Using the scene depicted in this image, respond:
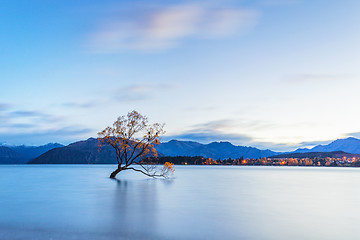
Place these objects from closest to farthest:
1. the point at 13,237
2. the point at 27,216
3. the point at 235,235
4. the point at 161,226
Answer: the point at 13,237 < the point at 235,235 < the point at 161,226 < the point at 27,216

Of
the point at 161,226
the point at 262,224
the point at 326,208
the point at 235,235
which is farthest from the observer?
the point at 326,208

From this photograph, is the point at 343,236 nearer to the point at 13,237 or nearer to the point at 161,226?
the point at 161,226

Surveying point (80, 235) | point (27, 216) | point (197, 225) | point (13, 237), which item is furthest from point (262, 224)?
point (27, 216)

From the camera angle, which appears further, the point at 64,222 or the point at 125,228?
the point at 64,222

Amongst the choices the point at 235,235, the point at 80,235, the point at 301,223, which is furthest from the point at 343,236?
the point at 80,235

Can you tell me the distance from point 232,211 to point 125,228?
10.2 metres

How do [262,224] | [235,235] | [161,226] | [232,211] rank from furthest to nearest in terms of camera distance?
[232,211], [262,224], [161,226], [235,235]

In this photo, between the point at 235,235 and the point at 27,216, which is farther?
the point at 27,216

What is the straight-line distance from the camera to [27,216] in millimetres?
21438

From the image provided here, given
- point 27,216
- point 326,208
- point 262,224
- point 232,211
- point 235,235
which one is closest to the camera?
point 235,235

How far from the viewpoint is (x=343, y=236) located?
17.2m

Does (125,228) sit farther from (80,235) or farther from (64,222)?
(64,222)

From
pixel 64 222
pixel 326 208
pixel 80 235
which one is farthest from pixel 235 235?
pixel 326 208

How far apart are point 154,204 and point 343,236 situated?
615 inches
